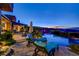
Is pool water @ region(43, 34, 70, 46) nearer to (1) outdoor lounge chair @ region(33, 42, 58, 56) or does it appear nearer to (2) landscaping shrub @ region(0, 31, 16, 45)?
(1) outdoor lounge chair @ region(33, 42, 58, 56)

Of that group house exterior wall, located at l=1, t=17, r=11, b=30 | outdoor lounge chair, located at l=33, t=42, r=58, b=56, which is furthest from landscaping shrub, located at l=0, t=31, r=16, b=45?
outdoor lounge chair, located at l=33, t=42, r=58, b=56

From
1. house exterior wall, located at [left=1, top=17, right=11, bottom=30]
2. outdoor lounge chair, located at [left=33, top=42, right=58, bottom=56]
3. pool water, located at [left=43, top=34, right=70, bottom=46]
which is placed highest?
house exterior wall, located at [left=1, top=17, right=11, bottom=30]

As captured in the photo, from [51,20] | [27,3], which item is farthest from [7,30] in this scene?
[51,20]

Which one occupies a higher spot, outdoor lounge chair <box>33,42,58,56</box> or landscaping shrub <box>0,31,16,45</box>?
landscaping shrub <box>0,31,16,45</box>

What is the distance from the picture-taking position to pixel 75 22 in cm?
141

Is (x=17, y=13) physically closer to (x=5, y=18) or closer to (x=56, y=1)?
(x=5, y=18)

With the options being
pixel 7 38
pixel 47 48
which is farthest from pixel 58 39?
pixel 7 38

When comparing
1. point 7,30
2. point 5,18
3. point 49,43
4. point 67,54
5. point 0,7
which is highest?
point 0,7

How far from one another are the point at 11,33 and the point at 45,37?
33cm

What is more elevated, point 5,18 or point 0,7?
point 0,7

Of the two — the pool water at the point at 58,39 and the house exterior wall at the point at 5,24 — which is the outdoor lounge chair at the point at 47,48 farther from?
the house exterior wall at the point at 5,24

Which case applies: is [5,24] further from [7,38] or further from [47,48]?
[47,48]

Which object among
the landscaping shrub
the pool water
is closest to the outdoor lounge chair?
the pool water

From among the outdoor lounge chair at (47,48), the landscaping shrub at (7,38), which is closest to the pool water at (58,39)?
the outdoor lounge chair at (47,48)
